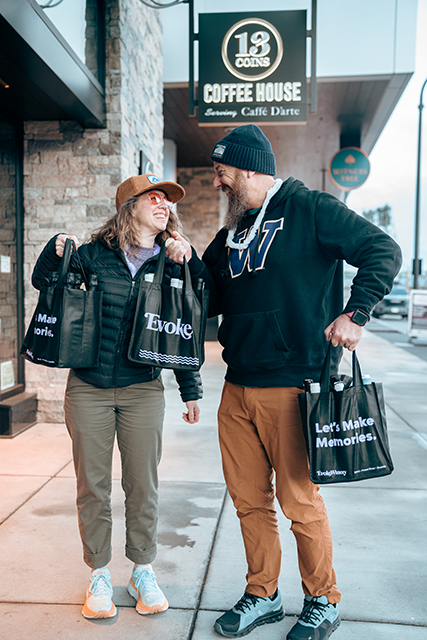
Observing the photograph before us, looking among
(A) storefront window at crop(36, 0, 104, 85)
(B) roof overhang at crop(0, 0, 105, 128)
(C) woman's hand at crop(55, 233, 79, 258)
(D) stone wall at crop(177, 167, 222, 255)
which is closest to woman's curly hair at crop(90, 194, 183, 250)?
(C) woman's hand at crop(55, 233, 79, 258)

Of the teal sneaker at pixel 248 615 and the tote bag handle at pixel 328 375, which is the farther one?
the teal sneaker at pixel 248 615

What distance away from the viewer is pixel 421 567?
2.72 meters

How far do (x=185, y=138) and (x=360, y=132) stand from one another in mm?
3441

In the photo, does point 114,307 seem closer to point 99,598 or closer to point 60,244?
point 60,244

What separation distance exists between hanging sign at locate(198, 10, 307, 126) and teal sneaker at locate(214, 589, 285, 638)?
15.9 ft

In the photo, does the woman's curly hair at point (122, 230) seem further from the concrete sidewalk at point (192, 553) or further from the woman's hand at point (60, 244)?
the concrete sidewalk at point (192, 553)

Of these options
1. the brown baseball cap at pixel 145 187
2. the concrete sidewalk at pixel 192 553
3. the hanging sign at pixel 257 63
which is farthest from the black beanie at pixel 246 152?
the hanging sign at pixel 257 63

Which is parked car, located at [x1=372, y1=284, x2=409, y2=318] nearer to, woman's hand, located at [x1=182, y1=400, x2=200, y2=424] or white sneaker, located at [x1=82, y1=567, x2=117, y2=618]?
woman's hand, located at [x1=182, y1=400, x2=200, y2=424]

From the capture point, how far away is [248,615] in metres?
2.21

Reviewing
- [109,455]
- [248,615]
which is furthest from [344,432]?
[109,455]

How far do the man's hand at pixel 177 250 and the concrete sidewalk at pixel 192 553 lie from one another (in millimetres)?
1524

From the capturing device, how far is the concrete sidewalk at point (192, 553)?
2236mm

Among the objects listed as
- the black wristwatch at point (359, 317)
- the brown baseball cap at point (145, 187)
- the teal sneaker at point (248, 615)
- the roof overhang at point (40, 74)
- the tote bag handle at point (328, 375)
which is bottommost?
the teal sneaker at point (248, 615)

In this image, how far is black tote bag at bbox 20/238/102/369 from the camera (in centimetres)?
218
